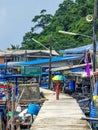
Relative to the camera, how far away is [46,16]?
68.0 metres

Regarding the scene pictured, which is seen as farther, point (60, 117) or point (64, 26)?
point (64, 26)

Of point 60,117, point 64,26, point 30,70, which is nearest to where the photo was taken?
point 60,117

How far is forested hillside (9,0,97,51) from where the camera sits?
5250 cm

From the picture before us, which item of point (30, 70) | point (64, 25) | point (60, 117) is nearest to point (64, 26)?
point (64, 25)

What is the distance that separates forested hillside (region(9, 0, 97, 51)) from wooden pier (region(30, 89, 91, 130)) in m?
30.1

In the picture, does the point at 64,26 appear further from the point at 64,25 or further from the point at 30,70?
the point at 30,70

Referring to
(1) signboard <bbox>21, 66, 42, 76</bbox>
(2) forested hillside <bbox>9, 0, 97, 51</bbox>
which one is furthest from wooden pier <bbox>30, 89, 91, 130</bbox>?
(2) forested hillside <bbox>9, 0, 97, 51</bbox>

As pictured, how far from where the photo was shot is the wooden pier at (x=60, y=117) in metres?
13.6

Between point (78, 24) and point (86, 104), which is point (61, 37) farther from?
point (86, 104)

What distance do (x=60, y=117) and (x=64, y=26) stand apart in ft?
149

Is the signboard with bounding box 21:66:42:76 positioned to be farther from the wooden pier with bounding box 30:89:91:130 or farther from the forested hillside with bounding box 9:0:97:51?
the forested hillside with bounding box 9:0:97:51

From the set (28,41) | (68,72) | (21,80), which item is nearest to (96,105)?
(68,72)

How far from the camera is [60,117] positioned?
50.8ft

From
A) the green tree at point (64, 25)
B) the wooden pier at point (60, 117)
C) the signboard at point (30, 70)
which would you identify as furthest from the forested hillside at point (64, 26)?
the wooden pier at point (60, 117)
